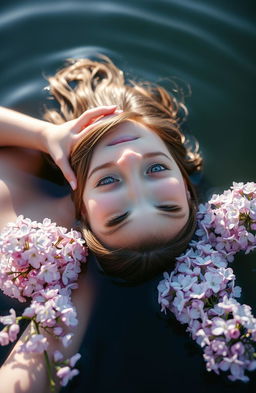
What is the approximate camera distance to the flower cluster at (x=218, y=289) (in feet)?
8.04

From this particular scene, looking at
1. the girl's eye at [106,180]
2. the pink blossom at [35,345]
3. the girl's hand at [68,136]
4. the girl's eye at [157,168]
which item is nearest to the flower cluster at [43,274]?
the pink blossom at [35,345]

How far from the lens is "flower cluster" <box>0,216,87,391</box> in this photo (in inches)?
98.3

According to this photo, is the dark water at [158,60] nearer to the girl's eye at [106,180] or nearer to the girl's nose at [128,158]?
the girl's eye at [106,180]

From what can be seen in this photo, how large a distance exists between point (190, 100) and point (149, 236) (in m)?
2.12

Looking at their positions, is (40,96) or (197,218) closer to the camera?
(197,218)

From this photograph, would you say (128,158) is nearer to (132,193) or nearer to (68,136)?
(132,193)

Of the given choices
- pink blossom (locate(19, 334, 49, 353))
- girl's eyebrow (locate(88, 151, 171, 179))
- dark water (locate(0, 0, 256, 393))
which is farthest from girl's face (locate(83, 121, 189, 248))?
pink blossom (locate(19, 334, 49, 353))

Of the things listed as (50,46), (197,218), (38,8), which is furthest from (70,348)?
(38,8)

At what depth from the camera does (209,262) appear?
2797mm

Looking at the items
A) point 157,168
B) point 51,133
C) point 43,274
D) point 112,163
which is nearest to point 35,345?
point 43,274

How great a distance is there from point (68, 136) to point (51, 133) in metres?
0.19

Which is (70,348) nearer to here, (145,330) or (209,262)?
(145,330)

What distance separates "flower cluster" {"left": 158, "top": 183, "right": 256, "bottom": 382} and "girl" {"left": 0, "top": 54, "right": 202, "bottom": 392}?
0.47 feet

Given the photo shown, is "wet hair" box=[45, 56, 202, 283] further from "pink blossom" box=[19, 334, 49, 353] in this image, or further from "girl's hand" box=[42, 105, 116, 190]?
"pink blossom" box=[19, 334, 49, 353]
